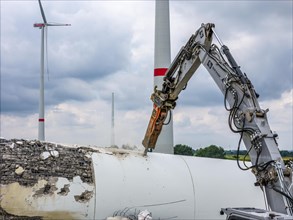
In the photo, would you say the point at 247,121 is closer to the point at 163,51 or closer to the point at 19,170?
the point at 19,170

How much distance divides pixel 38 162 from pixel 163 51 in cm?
1052

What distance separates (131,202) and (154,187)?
717 mm

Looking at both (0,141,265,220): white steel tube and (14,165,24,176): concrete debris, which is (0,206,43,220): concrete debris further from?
(14,165,24,176): concrete debris

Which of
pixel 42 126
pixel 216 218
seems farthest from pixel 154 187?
pixel 42 126

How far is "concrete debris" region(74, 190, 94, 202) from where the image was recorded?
28.1 feet

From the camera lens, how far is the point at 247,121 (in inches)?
289

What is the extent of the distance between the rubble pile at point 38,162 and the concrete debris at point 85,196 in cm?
26

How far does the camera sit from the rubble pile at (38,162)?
8.29 metres

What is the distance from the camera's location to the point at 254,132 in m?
7.16

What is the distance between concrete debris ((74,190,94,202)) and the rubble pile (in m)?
0.26

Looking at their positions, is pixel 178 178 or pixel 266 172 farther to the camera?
pixel 178 178

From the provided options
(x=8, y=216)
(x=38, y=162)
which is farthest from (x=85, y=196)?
(x=8, y=216)

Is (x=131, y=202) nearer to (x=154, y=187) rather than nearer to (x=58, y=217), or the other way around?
(x=154, y=187)

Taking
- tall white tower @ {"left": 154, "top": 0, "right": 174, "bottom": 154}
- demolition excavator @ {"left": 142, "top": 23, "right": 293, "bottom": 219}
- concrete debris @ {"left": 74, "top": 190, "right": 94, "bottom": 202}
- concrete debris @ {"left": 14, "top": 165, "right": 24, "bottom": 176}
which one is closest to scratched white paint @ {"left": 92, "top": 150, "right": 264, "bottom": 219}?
concrete debris @ {"left": 74, "top": 190, "right": 94, "bottom": 202}
